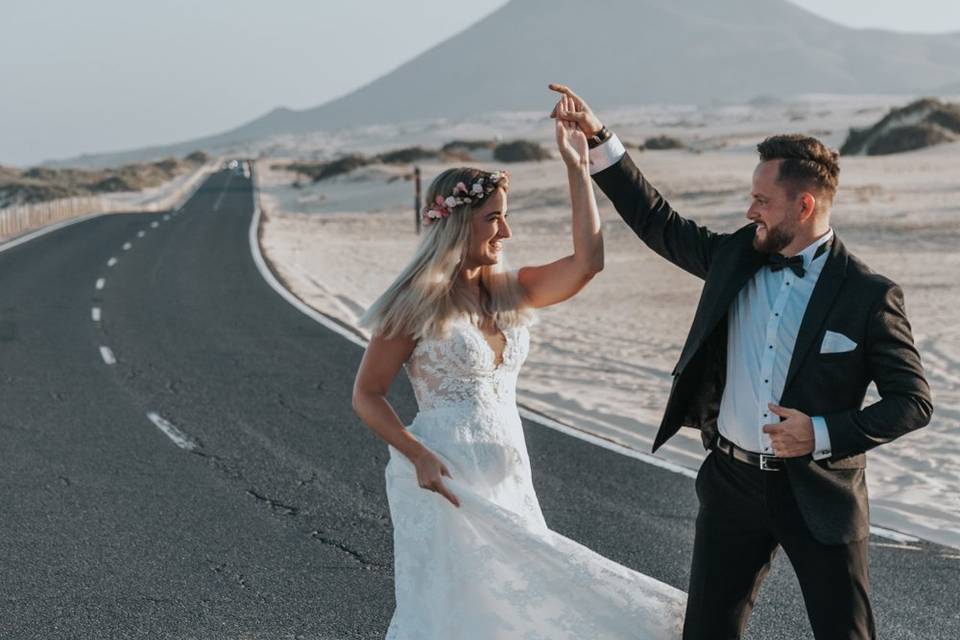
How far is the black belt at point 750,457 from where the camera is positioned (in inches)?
169

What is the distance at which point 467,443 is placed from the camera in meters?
4.87

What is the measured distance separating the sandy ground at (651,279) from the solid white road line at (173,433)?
3.40 m

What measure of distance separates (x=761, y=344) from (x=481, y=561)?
131 centimetres

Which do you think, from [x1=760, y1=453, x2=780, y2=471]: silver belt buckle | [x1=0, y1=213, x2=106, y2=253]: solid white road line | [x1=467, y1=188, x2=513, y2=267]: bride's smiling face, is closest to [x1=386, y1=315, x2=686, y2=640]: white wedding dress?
[x1=467, y1=188, x2=513, y2=267]: bride's smiling face

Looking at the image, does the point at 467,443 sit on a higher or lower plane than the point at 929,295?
higher

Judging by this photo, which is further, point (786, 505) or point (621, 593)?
point (621, 593)

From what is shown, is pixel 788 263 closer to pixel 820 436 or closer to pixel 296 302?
pixel 820 436

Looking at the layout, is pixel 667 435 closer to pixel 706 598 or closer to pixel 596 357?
pixel 706 598

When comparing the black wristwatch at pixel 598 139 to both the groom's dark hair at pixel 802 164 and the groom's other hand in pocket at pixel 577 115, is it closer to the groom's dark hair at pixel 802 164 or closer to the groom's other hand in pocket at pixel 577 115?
the groom's other hand in pocket at pixel 577 115

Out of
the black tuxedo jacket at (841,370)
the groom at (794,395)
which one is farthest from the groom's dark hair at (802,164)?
the black tuxedo jacket at (841,370)

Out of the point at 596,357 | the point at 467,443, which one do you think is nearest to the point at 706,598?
the point at 467,443

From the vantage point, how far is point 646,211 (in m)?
4.91

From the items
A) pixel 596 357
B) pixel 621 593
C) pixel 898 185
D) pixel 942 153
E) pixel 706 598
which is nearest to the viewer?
pixel 706 598

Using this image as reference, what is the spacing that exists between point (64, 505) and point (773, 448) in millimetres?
5908
